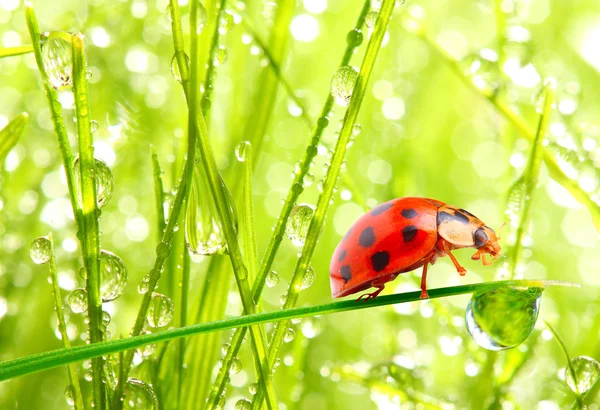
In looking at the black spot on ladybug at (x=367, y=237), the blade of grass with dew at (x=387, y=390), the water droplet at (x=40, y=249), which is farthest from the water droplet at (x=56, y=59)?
the blade of grass with dew at (x=387, y=390)

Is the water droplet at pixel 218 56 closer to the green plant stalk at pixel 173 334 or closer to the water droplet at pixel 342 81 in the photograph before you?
the water droplet at pixel 342 81

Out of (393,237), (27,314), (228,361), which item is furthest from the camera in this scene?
(27,314)

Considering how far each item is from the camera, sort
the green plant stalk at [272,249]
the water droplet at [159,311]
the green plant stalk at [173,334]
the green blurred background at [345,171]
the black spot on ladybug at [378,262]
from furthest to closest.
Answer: the green blurred background at [345,171], the black spot on ladybug at [378,262], the water droplet at [159,311], the green plant stalk at [272,249], the green plant stalk at [173,334]

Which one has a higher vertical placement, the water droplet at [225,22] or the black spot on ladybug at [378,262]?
the water droplet at [225,22]

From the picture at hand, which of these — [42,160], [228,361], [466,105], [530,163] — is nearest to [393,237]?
[530,163]

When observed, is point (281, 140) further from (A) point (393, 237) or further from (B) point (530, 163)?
(B) point (530, 163)

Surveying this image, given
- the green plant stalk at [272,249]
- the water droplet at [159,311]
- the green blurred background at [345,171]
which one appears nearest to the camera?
the green plant stalk at [272,249]

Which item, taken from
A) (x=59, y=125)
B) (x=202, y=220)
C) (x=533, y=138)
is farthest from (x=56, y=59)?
(x=533, y=138)
